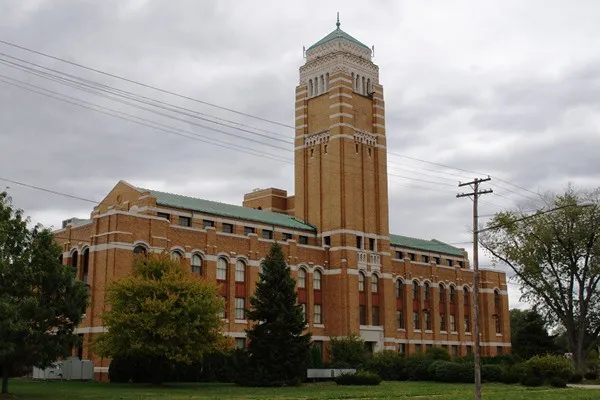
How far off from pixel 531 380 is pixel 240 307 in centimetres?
2548

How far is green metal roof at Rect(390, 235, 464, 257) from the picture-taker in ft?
276

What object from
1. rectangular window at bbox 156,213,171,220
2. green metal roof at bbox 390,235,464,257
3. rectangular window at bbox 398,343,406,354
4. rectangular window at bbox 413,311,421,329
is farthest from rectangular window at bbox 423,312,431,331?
rectangular window at bbox 156,213,171,220

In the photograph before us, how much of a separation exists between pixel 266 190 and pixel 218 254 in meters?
21.4

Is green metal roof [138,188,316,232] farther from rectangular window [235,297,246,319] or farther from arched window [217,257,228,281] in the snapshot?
rectangular window [235,297,246,319]

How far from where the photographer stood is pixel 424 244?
294ft

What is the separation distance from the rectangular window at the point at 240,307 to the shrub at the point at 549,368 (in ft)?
80.3

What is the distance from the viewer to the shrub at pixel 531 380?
49.6 metres

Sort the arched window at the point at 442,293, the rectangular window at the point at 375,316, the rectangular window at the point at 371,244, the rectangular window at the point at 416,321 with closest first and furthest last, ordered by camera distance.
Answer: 1. the rectangular window at the point at 375,316
2. the rectangular window at the point at 371,244
3. the rectangular window at the point at 416,321
4. the arched window at the point at 442,293

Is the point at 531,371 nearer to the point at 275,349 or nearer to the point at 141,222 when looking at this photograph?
the point at 275,349

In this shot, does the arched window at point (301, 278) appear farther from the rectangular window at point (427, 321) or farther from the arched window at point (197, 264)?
the rectangular window at point (427, 321)

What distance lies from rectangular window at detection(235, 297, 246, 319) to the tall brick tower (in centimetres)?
1027

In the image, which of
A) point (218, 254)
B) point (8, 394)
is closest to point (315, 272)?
point (218, 254)

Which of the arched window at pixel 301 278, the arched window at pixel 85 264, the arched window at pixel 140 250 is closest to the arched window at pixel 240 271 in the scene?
the arched window at pixel 301 278

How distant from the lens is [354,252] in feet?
235
